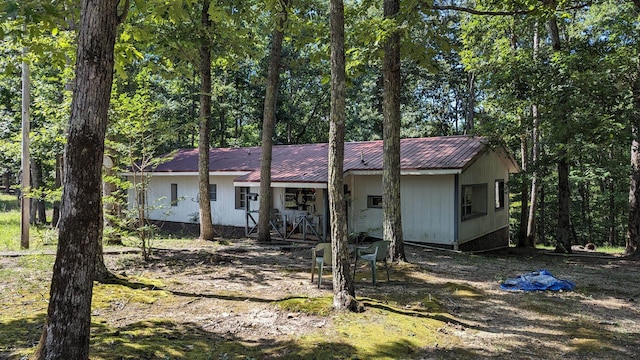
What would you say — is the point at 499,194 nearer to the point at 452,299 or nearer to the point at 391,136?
the point at 391,136

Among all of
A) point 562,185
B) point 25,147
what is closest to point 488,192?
point 562,185

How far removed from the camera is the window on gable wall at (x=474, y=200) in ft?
45.9

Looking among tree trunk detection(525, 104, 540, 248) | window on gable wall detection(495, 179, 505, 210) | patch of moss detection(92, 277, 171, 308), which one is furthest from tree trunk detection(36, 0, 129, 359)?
window on gable wall detection(495, 179, 505, 210)

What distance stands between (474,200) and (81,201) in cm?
1447

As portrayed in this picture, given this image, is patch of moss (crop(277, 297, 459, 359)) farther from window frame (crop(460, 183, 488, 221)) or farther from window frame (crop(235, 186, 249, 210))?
window frame (crop(235, 186, 249, 210))

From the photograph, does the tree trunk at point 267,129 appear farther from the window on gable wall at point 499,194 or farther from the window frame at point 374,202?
the window on gable wall at point 499,194

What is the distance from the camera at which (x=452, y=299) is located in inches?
258

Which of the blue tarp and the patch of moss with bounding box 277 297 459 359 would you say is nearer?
the patch of moss with bounding box 277 297 459 359

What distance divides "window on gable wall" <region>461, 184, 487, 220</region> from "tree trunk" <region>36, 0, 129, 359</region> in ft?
40.3

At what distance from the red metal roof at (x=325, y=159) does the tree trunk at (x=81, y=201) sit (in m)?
10.5

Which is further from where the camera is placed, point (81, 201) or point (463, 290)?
point (463, 290)

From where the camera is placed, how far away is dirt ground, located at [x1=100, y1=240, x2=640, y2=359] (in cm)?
471

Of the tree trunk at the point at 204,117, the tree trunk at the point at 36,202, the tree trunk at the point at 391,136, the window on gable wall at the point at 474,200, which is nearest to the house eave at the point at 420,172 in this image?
the window on gable wall at the point at 474,200

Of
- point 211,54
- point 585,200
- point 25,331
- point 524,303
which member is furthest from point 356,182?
point 585,200
